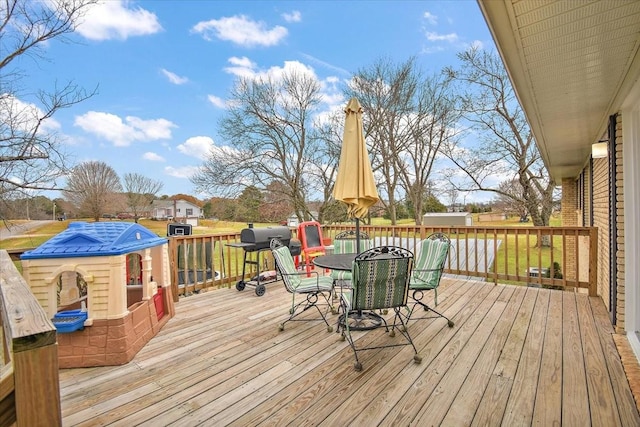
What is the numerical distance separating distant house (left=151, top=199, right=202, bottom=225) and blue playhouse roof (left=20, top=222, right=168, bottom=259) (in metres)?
4.20

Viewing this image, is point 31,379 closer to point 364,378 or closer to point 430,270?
point 364,378

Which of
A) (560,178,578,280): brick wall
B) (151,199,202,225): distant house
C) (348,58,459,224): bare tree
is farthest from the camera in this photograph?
(348,58,459,224): bare tree

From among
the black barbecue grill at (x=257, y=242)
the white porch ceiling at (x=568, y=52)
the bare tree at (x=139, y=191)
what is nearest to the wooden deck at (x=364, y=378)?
the black barbecue grill at (x=257, y=242)

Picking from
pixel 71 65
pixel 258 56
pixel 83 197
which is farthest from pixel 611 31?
pixel 258 56

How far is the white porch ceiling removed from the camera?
1.79 metres

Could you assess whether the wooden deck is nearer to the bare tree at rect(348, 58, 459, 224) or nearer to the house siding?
the house siding

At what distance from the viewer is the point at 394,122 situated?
40.7 feet

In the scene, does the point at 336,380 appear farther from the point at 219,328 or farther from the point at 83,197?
the point at 83,197

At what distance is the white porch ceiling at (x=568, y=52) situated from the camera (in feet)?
5.89

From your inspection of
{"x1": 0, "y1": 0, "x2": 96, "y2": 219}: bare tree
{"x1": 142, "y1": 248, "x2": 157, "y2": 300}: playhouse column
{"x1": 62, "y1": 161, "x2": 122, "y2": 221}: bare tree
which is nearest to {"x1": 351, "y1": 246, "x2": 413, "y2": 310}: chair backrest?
{"x1": 142, "y1": 248, "x2": 157, "y2": 300}: playhouse column

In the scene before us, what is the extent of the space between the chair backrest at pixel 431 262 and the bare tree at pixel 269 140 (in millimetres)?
8672

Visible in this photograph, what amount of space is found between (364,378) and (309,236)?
3.90m

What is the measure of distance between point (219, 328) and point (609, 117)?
4.91 m

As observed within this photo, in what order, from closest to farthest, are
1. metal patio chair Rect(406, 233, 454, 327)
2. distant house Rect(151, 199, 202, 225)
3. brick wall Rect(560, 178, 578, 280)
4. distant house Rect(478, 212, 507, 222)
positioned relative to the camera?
metal patio chair Rect(406, 233, 454, 327) < distant house Rect(151, 199, 202, 225) < brick wall Rect(560, 178, 578, 280) < distant house Rect(478, 212, 507, 222)
